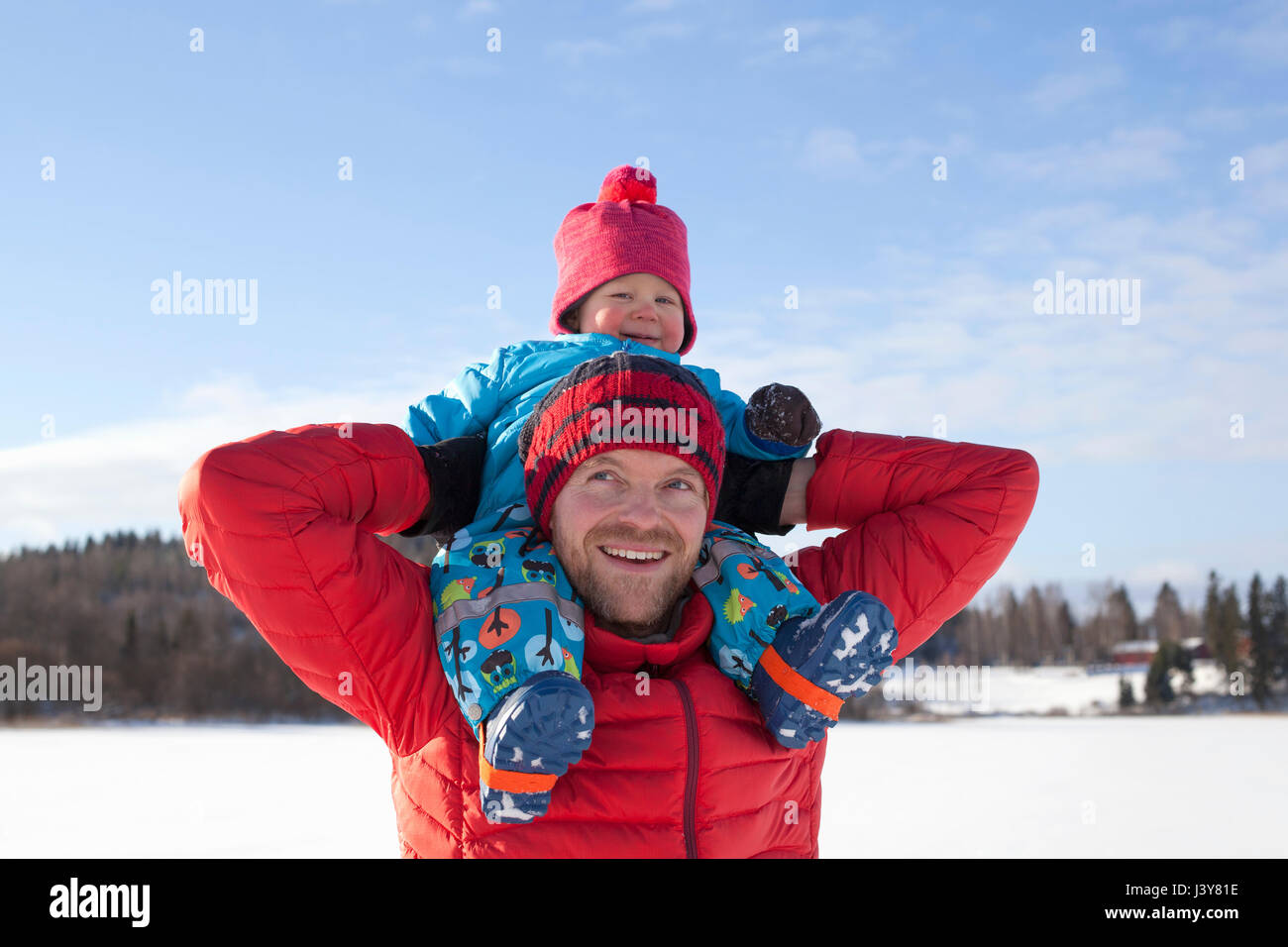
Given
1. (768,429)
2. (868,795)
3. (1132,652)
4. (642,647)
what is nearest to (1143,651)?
(1132,652)

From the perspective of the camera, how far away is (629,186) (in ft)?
10.1

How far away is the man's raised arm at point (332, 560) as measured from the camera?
5.09ft

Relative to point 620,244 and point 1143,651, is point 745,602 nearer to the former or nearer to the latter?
point 620,244

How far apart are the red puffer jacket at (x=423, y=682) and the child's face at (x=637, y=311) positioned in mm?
1002

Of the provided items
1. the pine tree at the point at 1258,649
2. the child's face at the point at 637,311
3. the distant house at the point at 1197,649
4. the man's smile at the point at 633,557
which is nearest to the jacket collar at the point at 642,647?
the man's smile at the point at 633,557

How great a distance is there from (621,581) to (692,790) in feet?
1.33

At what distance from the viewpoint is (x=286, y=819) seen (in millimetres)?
7277

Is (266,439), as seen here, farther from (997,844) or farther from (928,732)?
(928,732)

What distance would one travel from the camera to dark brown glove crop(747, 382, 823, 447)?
2.13 meters

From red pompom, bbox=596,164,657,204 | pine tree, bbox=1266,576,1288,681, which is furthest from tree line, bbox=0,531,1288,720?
red pompom, bbox=596,164,657,204

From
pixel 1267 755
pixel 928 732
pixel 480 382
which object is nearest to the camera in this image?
pixel 480 382

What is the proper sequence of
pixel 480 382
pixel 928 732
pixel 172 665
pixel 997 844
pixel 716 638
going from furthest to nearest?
pixel 172 665 → pixel 928 732 → pixel 997 844 → pixel 480 382 → pixel 716 638
